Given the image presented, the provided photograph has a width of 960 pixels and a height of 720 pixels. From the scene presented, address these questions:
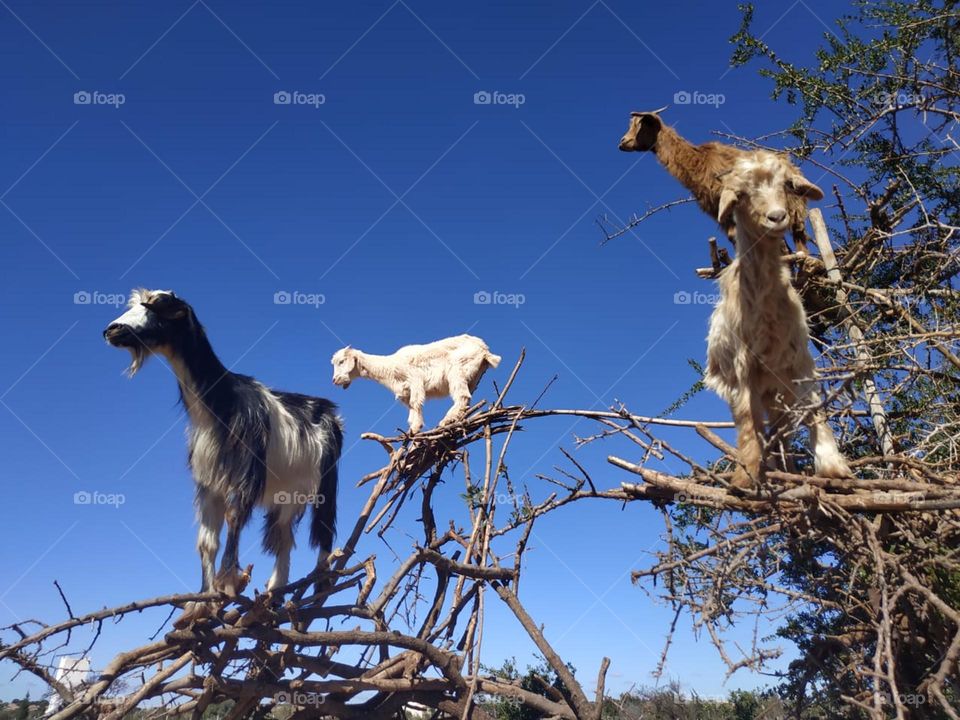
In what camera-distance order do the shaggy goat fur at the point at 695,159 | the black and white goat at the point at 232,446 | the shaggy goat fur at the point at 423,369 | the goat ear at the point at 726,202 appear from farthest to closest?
the shaggy goat fur at the point at 423,369
the black and white goat at the point at 232,446
the shaggy goat fur at the point at 695,159
the goat ear at the point at 726,202

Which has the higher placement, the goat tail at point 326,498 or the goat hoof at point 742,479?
the goat tail at point 326,498

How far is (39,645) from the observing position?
4152 millimetres

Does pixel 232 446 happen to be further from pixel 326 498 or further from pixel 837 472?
pixel 837 472

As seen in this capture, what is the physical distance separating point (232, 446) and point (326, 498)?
1085mm

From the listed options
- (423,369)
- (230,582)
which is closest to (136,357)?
(230,582)

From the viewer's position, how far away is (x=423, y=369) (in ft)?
25.1

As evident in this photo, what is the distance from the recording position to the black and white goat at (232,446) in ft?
16.9

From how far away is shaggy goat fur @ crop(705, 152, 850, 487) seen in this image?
3.58 m

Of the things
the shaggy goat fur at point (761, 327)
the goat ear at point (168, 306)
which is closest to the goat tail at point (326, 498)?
the goat ear at point (168, 306)

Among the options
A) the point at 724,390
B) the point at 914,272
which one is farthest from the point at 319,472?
the point at 914,272

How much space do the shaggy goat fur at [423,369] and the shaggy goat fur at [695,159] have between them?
3453mm

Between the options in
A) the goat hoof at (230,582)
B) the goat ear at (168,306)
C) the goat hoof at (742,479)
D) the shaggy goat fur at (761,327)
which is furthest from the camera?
the goat ear at (168,306)

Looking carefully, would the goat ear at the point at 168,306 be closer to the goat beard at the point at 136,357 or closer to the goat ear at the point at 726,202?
the goat beard at the point at 136,357

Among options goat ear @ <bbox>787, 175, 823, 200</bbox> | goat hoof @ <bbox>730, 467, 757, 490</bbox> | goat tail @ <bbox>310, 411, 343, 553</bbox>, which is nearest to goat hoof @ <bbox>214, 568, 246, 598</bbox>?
goat tail @ <bbox>310, 411, 343, 553</bbox>
